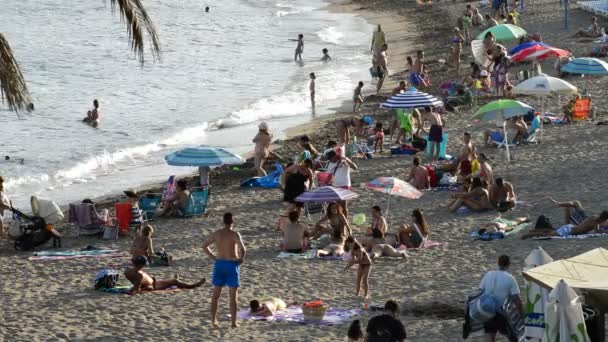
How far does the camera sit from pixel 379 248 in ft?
46.0

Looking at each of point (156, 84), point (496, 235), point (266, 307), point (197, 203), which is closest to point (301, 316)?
point (266, 307)

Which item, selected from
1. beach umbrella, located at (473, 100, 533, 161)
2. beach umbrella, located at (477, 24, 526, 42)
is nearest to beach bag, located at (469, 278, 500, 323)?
beach umbrella, located at (473, 100, 533, 161)

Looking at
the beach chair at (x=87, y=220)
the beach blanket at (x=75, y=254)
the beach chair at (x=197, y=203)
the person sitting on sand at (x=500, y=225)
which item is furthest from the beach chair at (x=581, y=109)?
the beach blanket at (x=75, y=254)

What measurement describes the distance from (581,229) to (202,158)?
18.3ft

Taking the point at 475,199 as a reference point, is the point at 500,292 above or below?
above

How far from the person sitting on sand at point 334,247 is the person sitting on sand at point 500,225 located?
1.69m

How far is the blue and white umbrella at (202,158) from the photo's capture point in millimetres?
16891

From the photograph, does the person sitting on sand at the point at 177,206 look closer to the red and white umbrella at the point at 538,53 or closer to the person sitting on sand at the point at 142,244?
the person sitting on sand at the point at 142,244

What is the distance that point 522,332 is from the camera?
9.87 m

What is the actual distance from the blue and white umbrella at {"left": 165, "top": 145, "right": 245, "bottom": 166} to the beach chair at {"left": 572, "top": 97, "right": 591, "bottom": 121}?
7.11 meters

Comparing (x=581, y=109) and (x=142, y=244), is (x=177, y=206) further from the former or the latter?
(x=581, y=109)

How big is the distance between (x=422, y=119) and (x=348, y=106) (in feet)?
19.6

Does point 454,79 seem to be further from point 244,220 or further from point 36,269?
point 36,269

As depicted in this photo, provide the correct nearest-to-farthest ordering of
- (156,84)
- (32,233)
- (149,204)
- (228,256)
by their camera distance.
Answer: (228,256) → (32,233) → (149,204) → (156,84)
